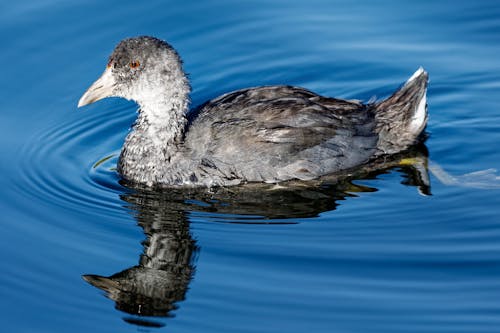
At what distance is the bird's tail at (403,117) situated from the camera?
9250 mm

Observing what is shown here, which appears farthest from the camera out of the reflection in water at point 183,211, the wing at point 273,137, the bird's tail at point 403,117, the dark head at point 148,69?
the bird's tail at point 403,117

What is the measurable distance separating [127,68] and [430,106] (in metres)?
3.47

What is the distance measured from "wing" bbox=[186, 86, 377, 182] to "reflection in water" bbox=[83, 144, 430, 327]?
0.52 ft

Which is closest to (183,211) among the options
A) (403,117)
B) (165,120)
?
(165,120)

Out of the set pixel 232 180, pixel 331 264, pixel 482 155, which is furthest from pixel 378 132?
pixel 331 264

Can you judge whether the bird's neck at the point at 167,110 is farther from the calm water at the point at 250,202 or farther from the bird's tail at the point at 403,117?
the bird's tail at the point at 403,117

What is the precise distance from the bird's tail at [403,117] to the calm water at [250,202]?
253 mm

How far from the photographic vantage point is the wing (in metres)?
8.52

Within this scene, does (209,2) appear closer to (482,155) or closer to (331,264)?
(482,155)

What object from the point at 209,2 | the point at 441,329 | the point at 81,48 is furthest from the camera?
the point at 209,2

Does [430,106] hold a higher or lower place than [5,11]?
lower

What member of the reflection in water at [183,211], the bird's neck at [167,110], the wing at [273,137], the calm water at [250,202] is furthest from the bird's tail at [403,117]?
the bird's neck at [167,110]

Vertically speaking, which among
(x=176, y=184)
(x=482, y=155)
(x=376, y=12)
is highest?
(x=376, y=12)

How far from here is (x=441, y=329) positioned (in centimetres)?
635
